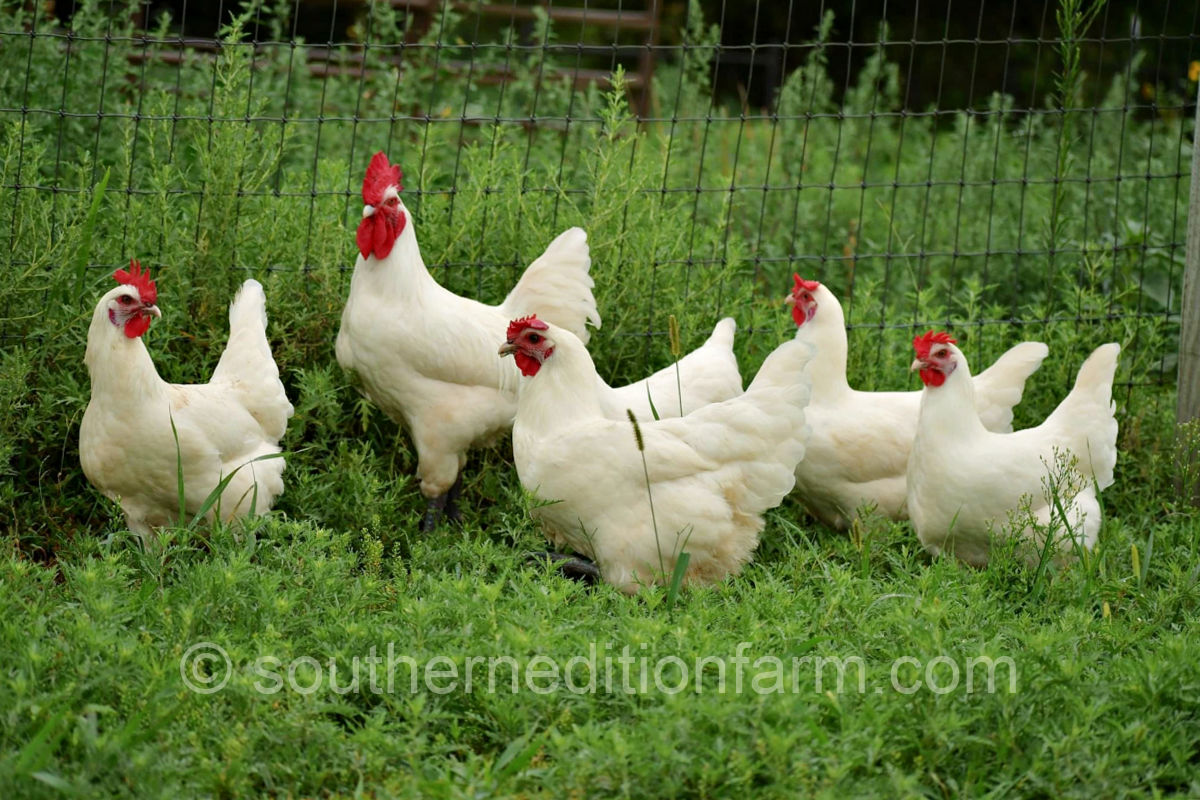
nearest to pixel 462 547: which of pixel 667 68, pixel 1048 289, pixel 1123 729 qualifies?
pixel 1123 729

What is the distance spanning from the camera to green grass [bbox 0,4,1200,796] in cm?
304

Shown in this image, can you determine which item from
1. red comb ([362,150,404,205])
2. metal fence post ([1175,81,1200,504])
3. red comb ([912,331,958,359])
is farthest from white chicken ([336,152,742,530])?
metal fence post ([1175,81,1200,504])

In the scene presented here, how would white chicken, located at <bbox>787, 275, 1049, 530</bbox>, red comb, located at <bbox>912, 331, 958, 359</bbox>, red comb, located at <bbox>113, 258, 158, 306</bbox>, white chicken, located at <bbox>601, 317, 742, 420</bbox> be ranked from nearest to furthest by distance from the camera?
red comb, located at <bbox>113, 258, 158, 306</bbox> → red comb, located at <bbox>912, 331, 958, 359</bbox> → white chicken, located at <bbox>601, 317, 742, 420</bbox> → white chicken, located at <bbox>787, 275, 1049, 530</bbox>

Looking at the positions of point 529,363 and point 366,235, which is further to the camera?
point 366,235

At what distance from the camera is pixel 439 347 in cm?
506

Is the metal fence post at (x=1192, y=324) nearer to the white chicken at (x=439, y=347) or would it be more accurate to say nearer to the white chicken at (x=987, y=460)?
the white chicken at (x=987, y=460)

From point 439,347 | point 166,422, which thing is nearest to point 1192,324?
point 439,347

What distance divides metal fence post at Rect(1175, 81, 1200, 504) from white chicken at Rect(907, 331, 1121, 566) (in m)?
0.83

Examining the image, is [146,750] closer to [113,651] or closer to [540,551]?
[113,651]

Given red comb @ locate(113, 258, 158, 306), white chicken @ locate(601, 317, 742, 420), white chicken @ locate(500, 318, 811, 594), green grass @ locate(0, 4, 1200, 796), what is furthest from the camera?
white chicken @ locate(601, 317, 742, 420)

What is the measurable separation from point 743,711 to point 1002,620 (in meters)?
1.29

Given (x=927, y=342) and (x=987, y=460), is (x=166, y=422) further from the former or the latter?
(x=987, y=460)

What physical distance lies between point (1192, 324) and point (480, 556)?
3269 millimetres

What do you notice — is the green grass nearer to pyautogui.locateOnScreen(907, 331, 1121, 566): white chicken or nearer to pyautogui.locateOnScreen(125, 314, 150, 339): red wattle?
pyautogui.locateOnScreen(907, 331, 1121, 566): white chicken
